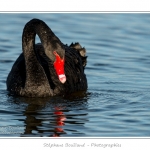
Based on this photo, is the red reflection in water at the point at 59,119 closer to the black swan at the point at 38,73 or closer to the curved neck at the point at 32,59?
the black swan at the point at 38,73

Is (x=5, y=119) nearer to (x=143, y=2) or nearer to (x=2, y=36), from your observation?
(x=143, y=2)

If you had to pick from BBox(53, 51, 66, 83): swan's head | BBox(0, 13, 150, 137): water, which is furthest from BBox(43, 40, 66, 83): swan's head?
BBox(0, 13, 150, 137): water

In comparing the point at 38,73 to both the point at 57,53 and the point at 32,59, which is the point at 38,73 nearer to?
the point at 32,59

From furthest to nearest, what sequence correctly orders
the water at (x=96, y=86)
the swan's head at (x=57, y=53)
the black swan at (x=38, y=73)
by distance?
the black swan at (x=38, y=73) → the swan's head at (x=57, y=53) → the water at (x=96, y=86)

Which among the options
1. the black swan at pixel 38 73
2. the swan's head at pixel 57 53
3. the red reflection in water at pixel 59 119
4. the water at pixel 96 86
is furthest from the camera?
the black swan at pixel 38 73

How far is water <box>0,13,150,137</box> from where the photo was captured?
856 centimetres

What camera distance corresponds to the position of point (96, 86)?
1088 cm

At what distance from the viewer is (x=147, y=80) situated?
36.6ft

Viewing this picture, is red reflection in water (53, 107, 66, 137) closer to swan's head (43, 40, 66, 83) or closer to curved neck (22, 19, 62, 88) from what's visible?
swan's head (43, 40, 66, 83)

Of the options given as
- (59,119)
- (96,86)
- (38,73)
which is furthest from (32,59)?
(59,119)

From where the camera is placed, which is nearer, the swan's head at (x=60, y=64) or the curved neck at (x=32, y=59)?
the swan's head at (x=60, y=64)

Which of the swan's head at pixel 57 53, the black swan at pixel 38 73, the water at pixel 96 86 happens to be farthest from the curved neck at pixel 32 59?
the swan's head at pixel 57 53

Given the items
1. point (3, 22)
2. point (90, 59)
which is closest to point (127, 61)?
point (90, 59)

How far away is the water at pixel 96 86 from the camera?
8.56 meters
